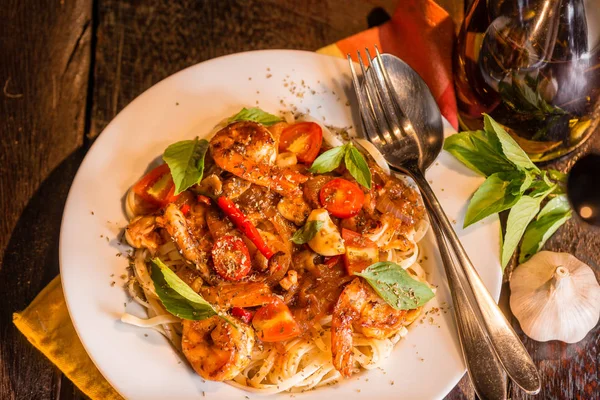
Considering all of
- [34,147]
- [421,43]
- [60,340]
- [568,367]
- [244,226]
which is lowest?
[60,340]

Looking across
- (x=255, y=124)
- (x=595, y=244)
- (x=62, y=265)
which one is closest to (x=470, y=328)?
(x=595, y=244)

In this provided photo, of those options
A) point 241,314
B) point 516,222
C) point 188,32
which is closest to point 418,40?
point 516,222

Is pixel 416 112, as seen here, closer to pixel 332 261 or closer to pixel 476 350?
pixel 332 261

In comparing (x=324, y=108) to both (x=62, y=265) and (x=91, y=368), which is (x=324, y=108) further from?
(x=91, y=368)

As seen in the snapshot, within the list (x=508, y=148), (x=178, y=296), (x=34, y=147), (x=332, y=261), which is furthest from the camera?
(x=34, y=147)

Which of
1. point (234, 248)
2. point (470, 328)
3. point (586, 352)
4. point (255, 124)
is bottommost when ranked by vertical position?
point (586, 352)

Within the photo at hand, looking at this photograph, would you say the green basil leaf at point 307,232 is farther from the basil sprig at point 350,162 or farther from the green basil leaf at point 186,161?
the green basil leaf at point 186,161

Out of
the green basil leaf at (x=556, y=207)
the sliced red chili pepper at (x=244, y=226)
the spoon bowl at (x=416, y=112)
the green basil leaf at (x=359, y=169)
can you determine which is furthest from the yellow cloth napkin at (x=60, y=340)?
the green basil leaf at (x=556, y=207)
